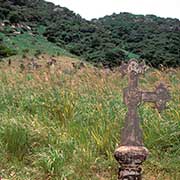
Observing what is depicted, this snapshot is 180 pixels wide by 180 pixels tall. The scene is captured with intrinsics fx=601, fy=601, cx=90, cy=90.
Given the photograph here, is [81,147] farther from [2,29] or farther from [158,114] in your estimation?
[2,29]

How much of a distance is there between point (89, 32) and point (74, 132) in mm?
29935

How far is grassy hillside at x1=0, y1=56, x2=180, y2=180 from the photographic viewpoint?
7.09m

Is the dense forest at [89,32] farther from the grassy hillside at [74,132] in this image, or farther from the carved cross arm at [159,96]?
the carved cross arm at [159,96]

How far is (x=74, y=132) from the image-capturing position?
7.95 meters

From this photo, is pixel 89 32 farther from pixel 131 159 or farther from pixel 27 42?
pixel 131 159

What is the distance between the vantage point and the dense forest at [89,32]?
29156 millimetres

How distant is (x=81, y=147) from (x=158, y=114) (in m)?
1.14

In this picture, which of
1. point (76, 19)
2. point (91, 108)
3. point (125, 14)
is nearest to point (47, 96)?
point (91, 108)

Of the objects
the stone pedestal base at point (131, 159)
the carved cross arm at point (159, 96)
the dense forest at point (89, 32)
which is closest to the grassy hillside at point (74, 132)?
the carved cross arm at point (159, 96)

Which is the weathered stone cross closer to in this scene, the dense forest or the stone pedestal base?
the stone pedestal base

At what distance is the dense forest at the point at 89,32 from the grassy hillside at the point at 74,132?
15592 mm

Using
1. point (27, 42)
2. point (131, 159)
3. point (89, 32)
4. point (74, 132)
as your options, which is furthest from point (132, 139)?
point (89, 32)

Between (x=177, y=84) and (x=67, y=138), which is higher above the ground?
(x=177, y=84)

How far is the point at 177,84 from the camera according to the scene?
32.2 ft
